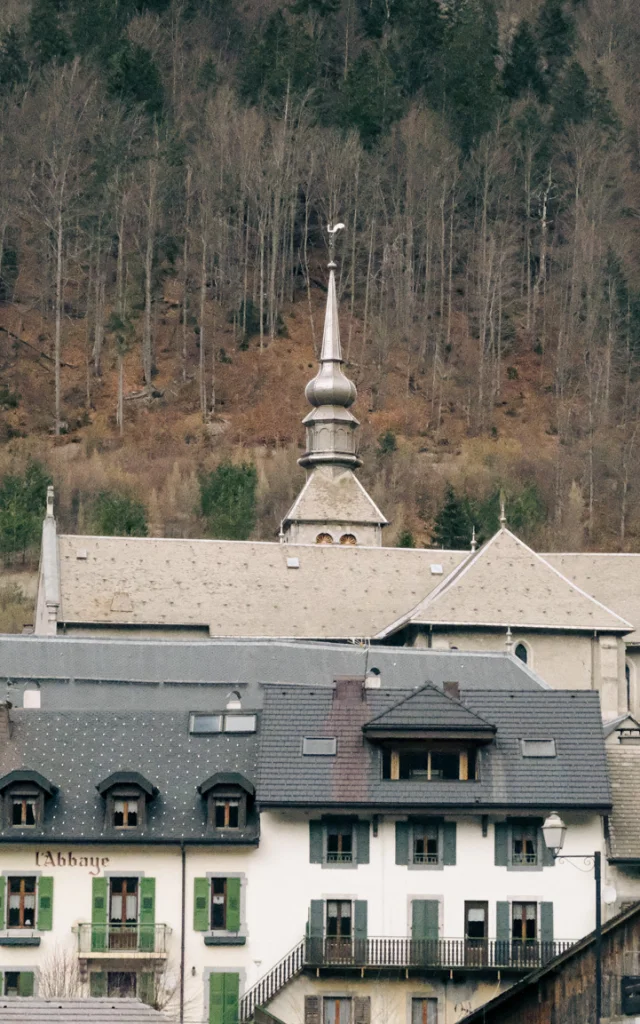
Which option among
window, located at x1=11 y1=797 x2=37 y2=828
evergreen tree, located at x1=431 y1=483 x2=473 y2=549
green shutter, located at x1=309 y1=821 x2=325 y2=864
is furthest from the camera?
evergreen tree, located at x1=431 y1=483 x2=473 y2=549

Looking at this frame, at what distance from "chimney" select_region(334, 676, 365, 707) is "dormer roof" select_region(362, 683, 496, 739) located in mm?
1144

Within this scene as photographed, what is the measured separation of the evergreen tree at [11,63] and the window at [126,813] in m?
98.0

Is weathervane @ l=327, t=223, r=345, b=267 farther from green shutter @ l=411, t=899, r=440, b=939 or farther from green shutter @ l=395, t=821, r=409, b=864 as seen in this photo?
green shutter @ l=411, t=899, r=440, b=939

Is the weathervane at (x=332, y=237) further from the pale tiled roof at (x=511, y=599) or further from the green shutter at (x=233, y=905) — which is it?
the green shutter at (x=233, y=905)

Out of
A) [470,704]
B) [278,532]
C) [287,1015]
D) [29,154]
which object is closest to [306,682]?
[470,704]

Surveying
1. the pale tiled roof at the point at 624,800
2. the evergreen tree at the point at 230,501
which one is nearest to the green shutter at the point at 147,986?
the pale tiled roof at the point at 624,800

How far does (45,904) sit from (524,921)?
35.2 ft

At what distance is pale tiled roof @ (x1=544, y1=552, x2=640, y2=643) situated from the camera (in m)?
97.6

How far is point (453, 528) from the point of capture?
113 meters

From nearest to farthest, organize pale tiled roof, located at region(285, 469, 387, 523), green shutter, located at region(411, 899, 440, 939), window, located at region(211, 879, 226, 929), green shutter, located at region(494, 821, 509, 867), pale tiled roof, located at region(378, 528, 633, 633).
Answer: window, located at region(211, 879, 226, 929), green shutter, located at region(411, 899, 440, 939), green shutter, located at region(494, 821, 509, 867), pale tiled roof, located at region(378, 528, 633, 633), pale tiled roof, located at region(285, 469, 387, 523)

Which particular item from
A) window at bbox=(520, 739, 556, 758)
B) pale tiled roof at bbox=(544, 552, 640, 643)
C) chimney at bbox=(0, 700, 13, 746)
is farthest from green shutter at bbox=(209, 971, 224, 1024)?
pale tiled roof at bbox=(544, 552, 640, 643)

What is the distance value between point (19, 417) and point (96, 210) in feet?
39.6

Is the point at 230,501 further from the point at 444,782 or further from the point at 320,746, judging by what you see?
the point at 444,782

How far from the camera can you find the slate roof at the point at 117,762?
6022cm
